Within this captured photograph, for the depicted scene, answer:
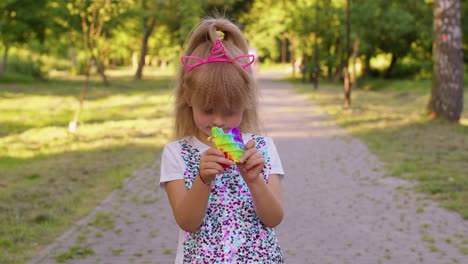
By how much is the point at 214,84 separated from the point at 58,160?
926 centimetres

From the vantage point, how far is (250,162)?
2.02m

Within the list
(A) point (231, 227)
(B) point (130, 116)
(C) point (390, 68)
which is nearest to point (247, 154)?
(A) point (231, 227)

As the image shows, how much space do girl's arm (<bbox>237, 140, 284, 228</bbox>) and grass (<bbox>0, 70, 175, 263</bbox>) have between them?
643 millimetres

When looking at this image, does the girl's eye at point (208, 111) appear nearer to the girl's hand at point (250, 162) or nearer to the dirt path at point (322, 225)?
the girl's hand at point (250, 162)

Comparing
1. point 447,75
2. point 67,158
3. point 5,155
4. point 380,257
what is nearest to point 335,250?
point 380,257

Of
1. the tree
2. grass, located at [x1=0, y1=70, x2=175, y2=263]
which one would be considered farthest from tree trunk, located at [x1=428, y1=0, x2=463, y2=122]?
the tree

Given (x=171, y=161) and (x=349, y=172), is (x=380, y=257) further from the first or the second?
(x=349, y=172)

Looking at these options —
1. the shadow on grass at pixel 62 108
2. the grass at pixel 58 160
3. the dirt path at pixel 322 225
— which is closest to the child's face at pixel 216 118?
the grass at pixel 58 160

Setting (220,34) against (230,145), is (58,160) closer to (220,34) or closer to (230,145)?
(220,34)

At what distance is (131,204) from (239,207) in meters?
5.97

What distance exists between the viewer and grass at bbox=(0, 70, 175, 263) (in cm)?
673

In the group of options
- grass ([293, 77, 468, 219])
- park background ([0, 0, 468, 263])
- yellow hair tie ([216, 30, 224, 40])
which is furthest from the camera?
grass ([293, 77, 468, 219])

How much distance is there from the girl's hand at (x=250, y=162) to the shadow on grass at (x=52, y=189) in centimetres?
400

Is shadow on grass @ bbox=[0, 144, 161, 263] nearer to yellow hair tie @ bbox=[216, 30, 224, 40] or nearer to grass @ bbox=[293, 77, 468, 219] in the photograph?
yellow hair tie @ bbox=[216, 30, 224, 40]
